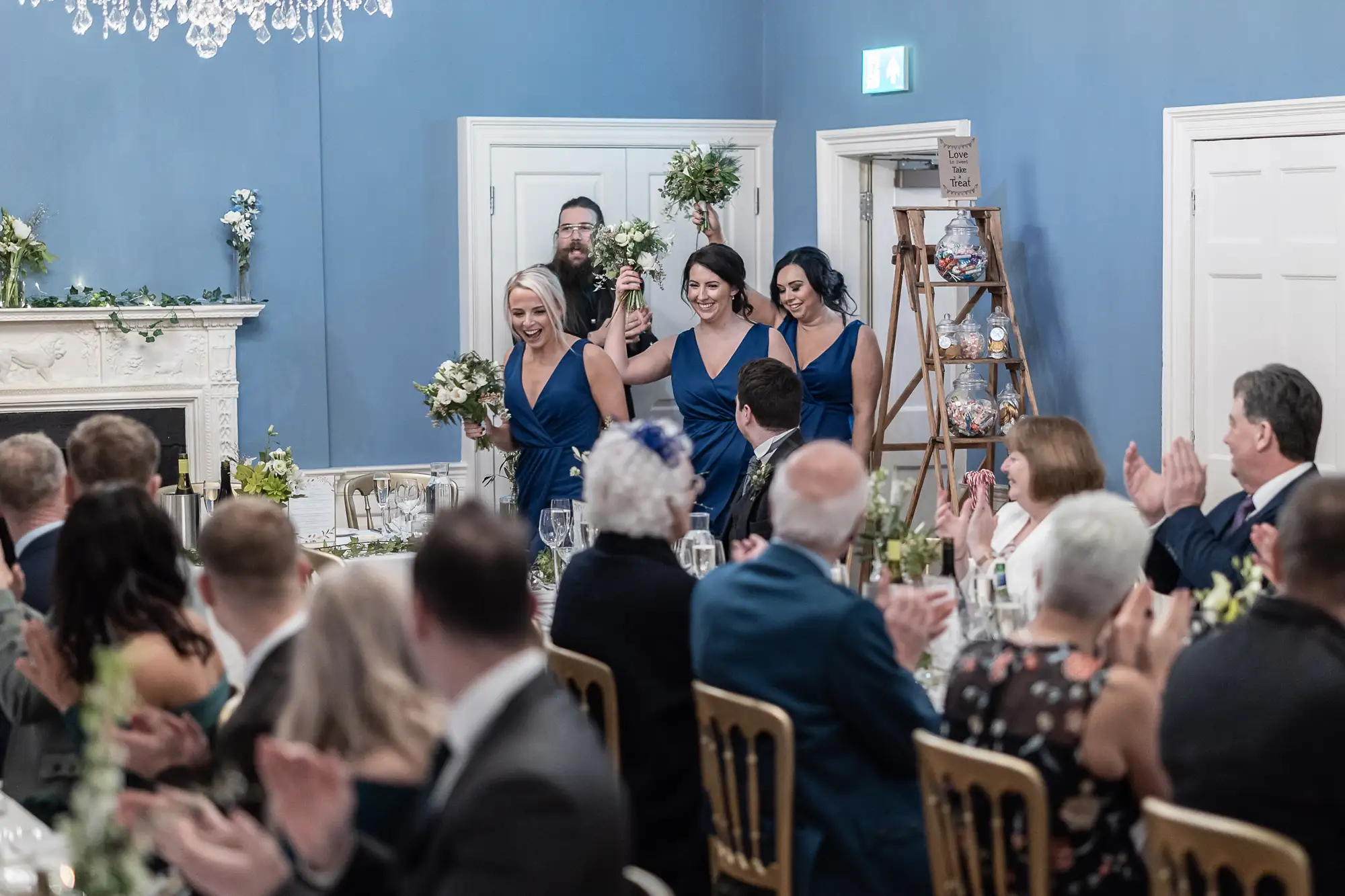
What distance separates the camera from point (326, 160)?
811cm

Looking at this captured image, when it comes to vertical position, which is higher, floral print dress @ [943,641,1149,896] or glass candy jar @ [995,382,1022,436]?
glass candy jar @ [995,382,1022,436]

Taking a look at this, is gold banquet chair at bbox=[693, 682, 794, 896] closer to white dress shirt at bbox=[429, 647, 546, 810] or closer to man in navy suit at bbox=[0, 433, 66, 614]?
white dress shirt at bbox=[429, 647, 546, 810]

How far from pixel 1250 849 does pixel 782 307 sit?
17.0ft

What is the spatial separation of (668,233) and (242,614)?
19.5 ft

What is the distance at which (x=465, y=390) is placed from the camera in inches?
231

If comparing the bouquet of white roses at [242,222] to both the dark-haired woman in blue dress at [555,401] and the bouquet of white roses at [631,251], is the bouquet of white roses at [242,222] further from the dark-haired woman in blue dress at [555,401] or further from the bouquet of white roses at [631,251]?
the dark-haired woman in blue dress at [555,401]

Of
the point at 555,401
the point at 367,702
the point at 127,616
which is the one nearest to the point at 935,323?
the point at 555,401

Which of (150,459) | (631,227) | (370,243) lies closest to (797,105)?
(631,227)

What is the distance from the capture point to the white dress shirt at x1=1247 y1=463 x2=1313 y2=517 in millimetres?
4129

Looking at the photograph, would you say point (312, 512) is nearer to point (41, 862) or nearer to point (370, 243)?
point (370, 243)

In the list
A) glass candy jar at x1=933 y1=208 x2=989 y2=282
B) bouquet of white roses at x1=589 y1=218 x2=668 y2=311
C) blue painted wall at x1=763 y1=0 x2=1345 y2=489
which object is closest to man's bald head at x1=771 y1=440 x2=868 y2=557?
blue painted wall at x1=763 y1=0 x2=1345 y2=489

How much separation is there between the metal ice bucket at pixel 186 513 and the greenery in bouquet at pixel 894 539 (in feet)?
7.79

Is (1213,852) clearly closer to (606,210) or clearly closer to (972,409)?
(972,409)

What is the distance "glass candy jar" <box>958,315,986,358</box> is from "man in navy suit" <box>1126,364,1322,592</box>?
240 centimetres
